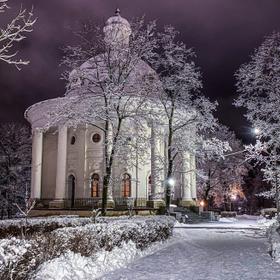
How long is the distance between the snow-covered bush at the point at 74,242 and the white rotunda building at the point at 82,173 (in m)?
17.6

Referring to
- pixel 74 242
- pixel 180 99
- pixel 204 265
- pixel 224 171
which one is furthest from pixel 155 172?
pixel 224 171

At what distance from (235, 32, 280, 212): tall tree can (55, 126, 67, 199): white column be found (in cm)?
2029

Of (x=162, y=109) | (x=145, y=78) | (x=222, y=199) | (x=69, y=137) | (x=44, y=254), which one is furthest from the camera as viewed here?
(x=222, y=199)

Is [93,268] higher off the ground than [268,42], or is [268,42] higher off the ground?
[268,42]

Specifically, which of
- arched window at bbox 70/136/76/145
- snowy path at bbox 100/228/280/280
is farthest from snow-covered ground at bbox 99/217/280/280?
arched window at bbox 70/136/76/145

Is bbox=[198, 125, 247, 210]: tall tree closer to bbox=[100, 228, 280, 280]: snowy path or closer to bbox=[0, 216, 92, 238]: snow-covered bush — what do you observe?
bbox=[0, 216, 92, 238]: snow-covered bush

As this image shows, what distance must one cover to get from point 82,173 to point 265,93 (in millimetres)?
21159

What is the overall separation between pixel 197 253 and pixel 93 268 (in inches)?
227

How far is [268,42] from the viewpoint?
65.5ft

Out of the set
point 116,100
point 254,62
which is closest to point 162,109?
point 116,100

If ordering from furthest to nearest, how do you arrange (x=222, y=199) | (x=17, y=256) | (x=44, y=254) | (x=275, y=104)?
(x=222, y=199)
(x=275, y=104)
(x=44, y=254)
(x=17, y=256)

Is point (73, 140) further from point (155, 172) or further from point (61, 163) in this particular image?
point (155, 172)

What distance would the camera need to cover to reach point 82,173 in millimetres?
37625

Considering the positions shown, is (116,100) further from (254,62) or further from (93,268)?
(93,268)
